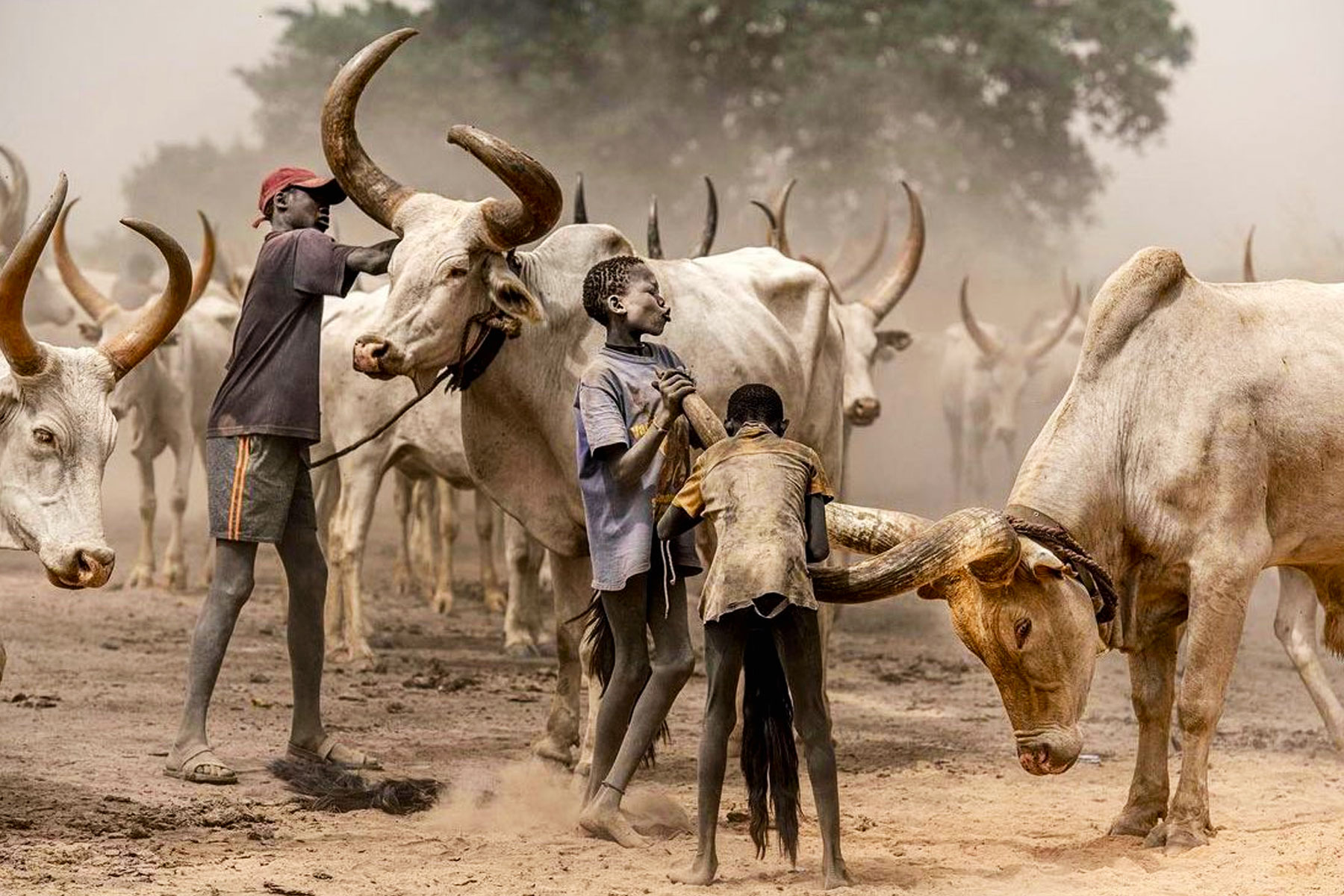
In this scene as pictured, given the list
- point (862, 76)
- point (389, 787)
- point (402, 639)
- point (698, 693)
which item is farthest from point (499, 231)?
point (862, 76)

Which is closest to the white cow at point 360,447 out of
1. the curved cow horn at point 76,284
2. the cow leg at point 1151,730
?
the curved cow horn at point 76,284

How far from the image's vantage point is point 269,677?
29.8 ft

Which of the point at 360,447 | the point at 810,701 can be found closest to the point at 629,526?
the point at 810,701

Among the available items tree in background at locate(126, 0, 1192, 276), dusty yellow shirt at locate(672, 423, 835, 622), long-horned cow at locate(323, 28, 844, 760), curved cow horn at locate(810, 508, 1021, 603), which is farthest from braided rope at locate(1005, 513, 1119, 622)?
tree in background at locate(126, 0, 1192, 276)

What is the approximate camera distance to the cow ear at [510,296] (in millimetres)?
6250

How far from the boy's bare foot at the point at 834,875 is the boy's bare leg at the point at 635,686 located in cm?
72

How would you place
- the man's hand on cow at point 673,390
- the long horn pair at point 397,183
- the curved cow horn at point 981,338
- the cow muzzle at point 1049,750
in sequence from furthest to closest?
the curved cow horn at point 981,338 → the long horn pair at point 397,183 → the cow muzzle at point 1049,750 → the man's hand on cow at point 673,390

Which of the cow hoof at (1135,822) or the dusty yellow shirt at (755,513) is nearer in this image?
the dusty yellow shirt at (755,513)

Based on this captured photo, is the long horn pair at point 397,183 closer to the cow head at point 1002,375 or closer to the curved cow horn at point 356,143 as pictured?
the curved cow horn at point 356,143

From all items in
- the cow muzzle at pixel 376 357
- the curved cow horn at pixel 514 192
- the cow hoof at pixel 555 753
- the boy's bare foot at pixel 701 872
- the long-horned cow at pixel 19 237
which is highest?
the long-horned cow at pixel 19 237

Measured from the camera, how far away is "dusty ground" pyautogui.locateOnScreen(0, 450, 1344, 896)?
527 centimetres

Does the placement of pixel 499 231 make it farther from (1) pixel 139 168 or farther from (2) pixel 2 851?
(1) pixel 139 168

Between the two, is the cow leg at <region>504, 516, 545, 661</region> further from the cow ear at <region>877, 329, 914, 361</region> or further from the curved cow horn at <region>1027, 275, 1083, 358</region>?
the curved cow horn at <region>1027, 275, 1083, 358</region>

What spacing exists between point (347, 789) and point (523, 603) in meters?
4.22
